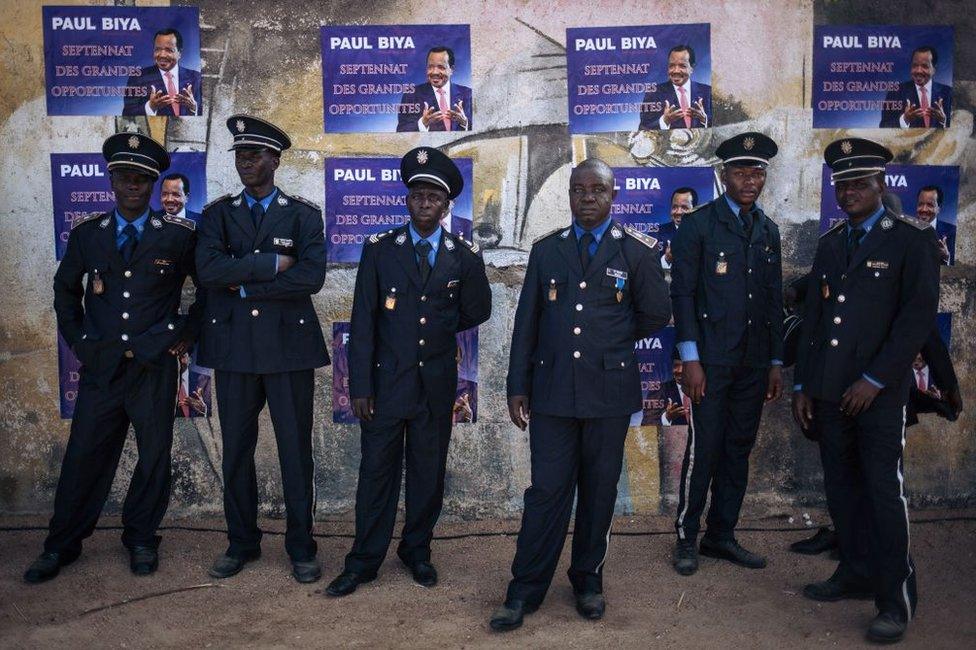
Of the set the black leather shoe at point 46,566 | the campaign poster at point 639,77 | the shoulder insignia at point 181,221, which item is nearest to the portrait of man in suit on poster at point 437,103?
the campaign poster at point 639,77

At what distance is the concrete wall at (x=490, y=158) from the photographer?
6473 millimetres

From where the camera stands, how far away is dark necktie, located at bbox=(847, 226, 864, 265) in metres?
5.19

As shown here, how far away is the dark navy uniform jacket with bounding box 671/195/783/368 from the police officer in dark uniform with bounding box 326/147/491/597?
119 centimetres

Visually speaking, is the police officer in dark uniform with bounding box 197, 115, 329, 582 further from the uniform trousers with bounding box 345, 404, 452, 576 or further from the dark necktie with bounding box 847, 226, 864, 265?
the dark necktie with bounding box 847, 226, 864, 265

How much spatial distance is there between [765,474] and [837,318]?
1939 millimetres

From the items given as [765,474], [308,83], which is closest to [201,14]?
[308,83]

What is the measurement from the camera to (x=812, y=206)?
6.64 metres

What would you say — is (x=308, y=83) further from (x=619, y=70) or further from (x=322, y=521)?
(x=322, y=521)

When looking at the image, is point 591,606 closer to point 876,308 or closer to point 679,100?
point 876,308

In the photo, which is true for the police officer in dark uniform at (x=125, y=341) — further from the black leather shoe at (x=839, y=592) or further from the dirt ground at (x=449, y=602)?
the black leather shoe at (x=839, y=592)

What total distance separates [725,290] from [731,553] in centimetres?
158

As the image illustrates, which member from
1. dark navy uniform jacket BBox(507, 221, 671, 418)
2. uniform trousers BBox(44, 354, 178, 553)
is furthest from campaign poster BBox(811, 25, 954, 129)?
uniform trousers BBox(44, 354, 178, 553)

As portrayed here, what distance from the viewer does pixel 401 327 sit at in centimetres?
545

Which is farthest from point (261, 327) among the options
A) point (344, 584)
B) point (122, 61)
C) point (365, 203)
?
point (122, 61)
